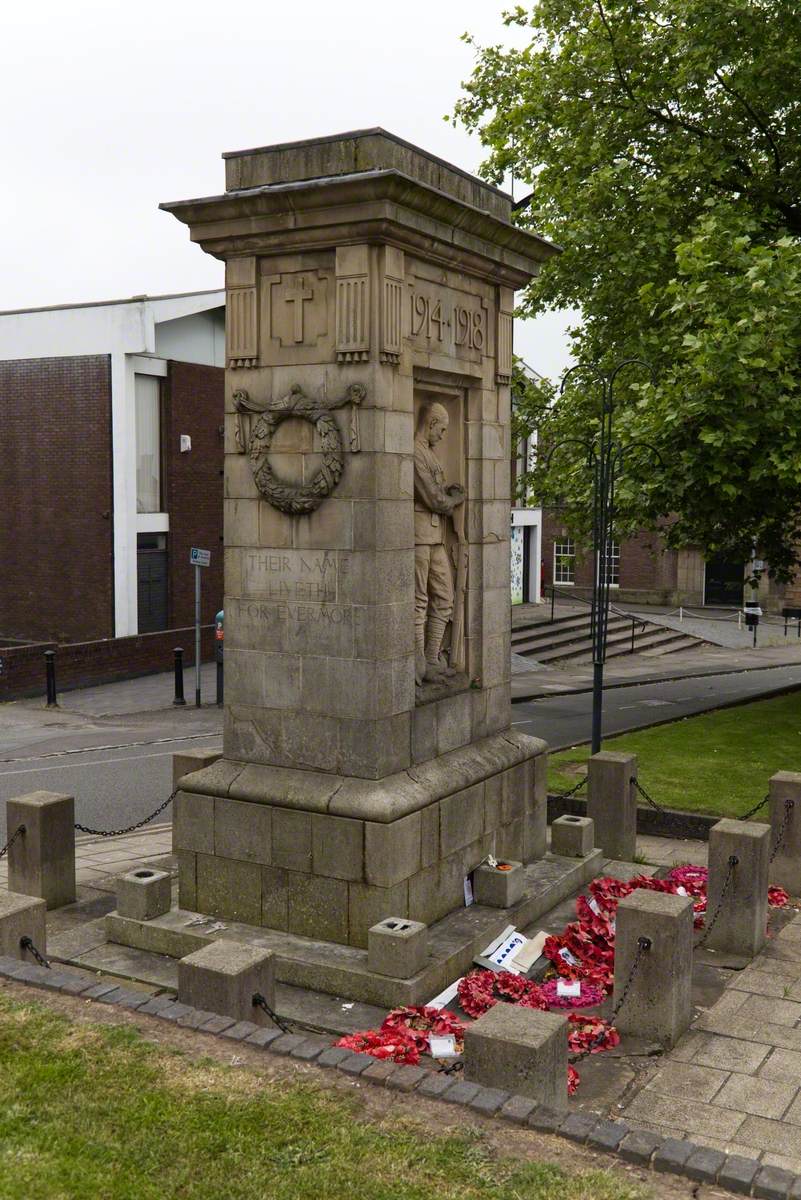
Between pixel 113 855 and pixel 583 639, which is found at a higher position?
pixel 113 855

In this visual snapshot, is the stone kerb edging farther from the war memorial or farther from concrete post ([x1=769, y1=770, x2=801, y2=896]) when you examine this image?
concrete post ([x1=769, y1=770, x2=801, y2=896])

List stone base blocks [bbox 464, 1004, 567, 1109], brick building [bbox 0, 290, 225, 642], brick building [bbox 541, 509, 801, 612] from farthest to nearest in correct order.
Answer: brick building [bbox 541, 509, 801, 612] → brick building [bbox 0, 290, 225, 642] → stone base blocks [bbox 464, 1004, 567, 1109]

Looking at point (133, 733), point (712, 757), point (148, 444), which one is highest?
point (148, 444)

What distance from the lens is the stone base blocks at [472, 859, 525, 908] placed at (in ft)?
32.9

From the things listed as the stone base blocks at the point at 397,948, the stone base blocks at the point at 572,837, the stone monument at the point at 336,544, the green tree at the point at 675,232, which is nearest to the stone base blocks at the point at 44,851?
the stone monument at the point at 336,544

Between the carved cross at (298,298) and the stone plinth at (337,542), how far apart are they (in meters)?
0.02

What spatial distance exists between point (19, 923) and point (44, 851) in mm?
2470

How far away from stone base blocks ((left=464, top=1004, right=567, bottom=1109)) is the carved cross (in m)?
5.35

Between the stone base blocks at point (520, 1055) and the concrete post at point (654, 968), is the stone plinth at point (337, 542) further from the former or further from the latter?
the stone base blocks at point (520, 1055)

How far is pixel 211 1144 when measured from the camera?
19.0 ft

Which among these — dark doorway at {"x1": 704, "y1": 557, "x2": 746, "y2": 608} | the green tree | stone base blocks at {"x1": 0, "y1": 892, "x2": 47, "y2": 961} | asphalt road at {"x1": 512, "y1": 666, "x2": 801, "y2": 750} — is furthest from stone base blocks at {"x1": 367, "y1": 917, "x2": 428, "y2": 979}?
dark doorway at {"x1": 704, "y1": 557, "x2": 746, "y2": 608}

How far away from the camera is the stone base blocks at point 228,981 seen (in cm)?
712

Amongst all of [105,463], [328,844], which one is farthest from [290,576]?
[105,463]

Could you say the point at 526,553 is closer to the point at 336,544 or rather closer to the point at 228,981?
the point at 336,544
